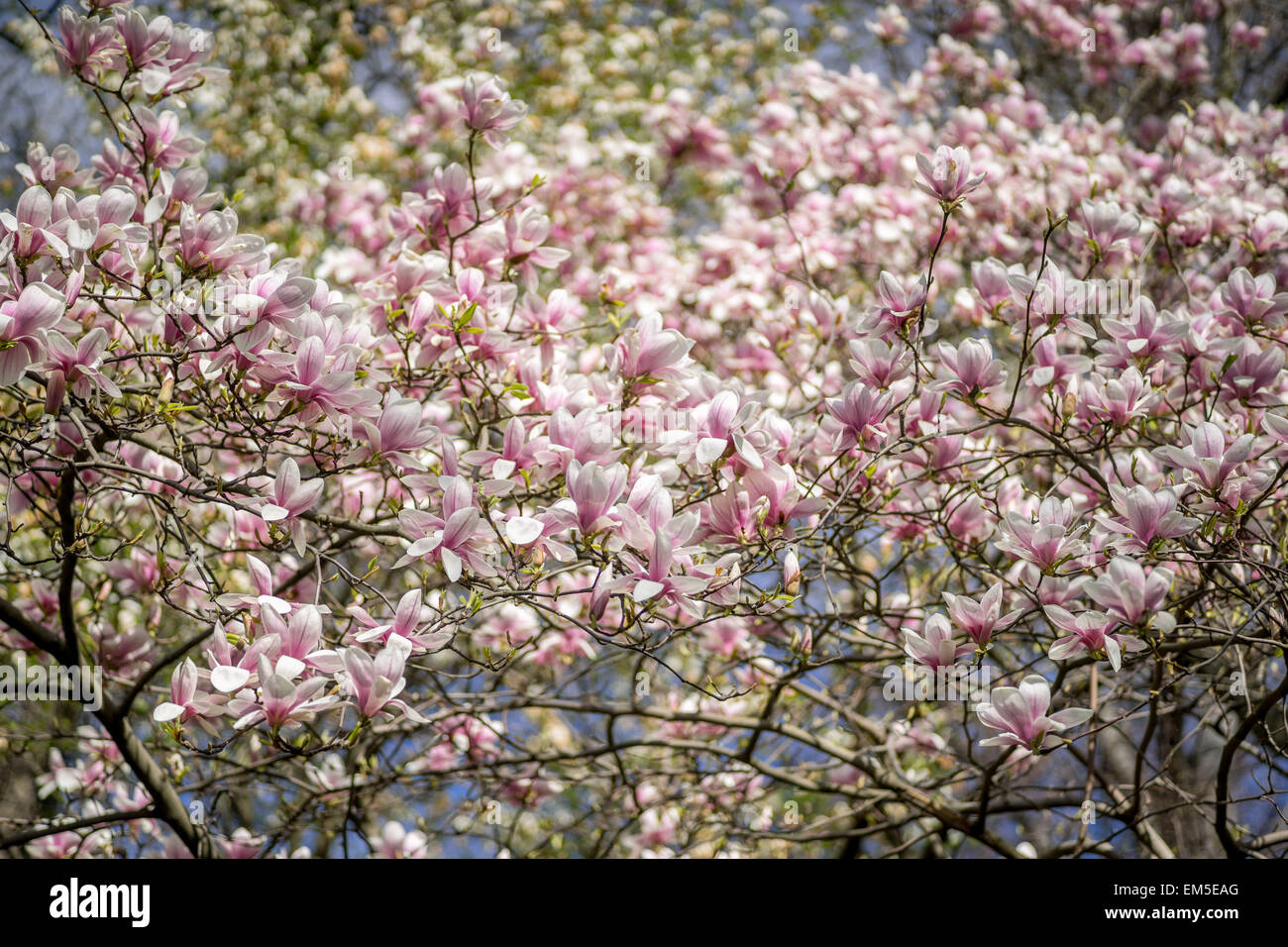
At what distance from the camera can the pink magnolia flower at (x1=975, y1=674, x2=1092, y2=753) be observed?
5.12ft

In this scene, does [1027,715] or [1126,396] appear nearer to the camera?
[1027,715]

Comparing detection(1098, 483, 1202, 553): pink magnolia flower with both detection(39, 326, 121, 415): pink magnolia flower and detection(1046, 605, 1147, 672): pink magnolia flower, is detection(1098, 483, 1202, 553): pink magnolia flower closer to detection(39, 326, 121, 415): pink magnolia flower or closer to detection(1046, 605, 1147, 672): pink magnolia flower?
detection(1046, 605, 1147, 672): pink magnolia flower

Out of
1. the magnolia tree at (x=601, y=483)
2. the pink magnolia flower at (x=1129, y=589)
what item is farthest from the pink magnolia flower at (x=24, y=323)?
the pink magnolia flower at (x=1129, y=589)

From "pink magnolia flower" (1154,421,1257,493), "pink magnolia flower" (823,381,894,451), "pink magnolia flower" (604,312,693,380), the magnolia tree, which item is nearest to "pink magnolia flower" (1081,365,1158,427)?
the magnolia tree

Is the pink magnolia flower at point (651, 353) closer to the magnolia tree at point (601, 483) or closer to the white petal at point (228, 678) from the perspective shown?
the magnolia tree at point (601, 483)

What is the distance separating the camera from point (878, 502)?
219cm

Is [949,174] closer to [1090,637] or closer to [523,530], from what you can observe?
[1090,637]

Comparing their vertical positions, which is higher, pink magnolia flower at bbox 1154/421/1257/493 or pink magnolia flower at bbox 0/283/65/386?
pink magnolia flower at bbox 0/283/65/386

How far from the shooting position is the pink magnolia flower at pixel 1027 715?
1561 mm

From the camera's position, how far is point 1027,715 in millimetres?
1571

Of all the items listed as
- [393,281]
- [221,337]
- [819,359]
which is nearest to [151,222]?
[221,337]

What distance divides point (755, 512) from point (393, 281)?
94 cm

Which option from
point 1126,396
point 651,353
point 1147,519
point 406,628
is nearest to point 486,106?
point 651,353
